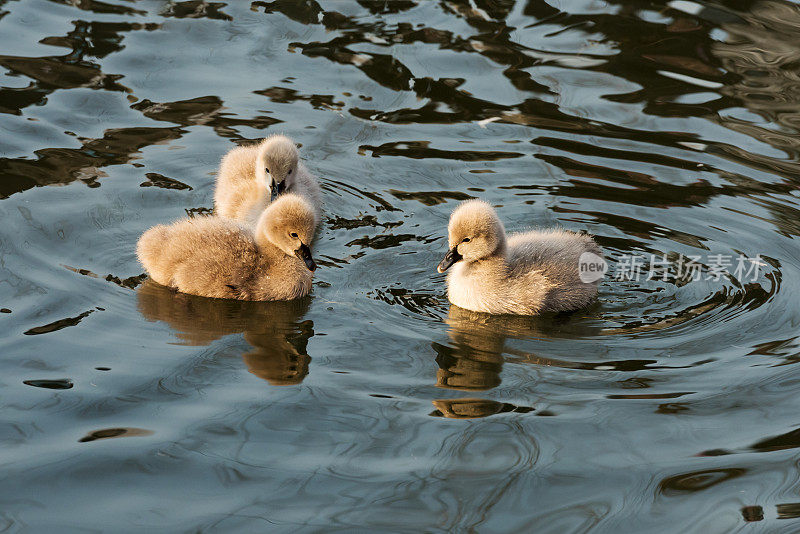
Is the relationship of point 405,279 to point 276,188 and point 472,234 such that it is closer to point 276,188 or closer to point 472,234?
point 472,234

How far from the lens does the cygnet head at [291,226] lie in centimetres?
571

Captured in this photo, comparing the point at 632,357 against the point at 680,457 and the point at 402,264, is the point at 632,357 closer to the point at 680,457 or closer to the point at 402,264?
the point at 680,457

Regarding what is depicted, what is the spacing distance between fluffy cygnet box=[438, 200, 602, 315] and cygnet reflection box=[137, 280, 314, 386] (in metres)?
0.81

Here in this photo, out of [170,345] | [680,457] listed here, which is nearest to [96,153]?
[170,345]

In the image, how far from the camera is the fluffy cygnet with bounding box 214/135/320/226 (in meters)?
6.65

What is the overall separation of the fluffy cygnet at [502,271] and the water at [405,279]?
0.10m

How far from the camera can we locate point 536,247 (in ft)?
19.2

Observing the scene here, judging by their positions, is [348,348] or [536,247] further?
[536,247]

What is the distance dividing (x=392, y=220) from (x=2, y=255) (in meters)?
2.18

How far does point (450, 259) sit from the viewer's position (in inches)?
224
